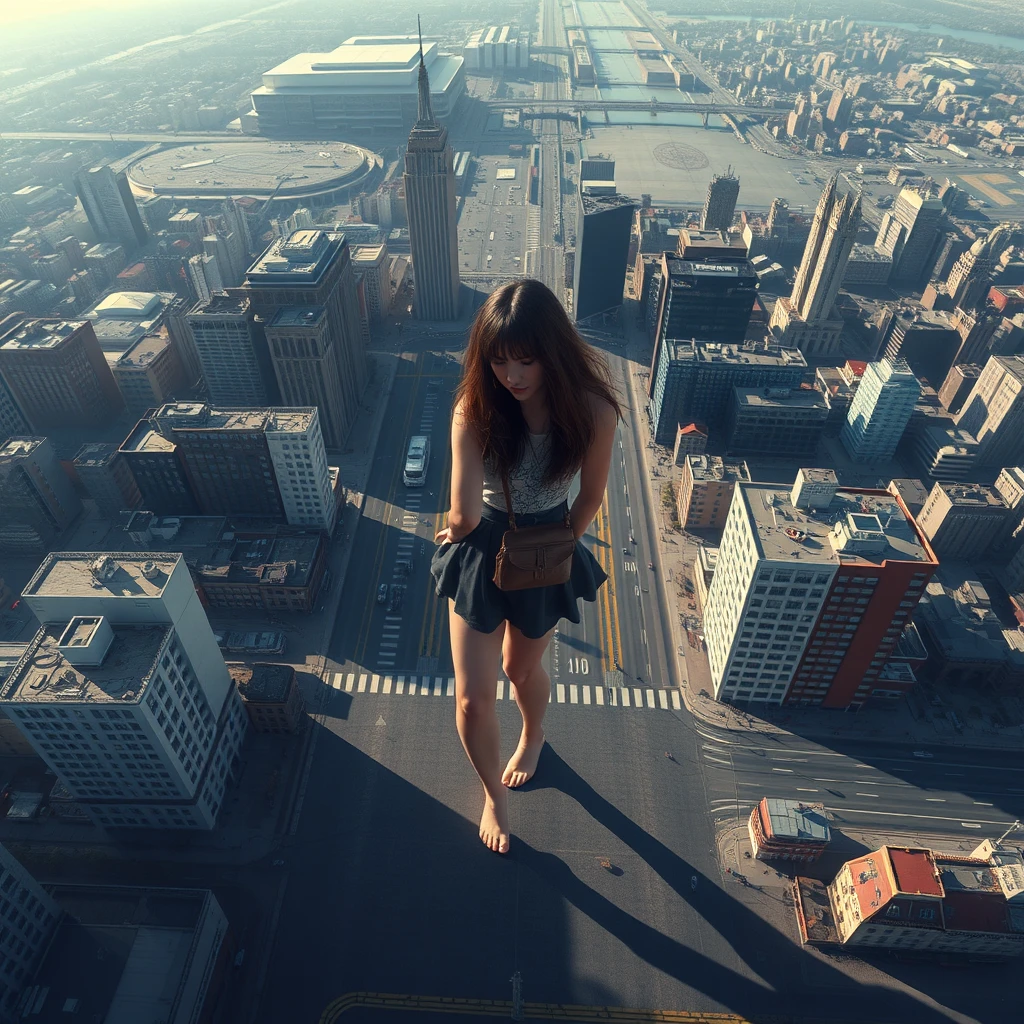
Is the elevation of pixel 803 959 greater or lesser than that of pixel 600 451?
lesser

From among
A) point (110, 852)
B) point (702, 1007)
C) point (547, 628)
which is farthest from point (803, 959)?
point (110, 852)

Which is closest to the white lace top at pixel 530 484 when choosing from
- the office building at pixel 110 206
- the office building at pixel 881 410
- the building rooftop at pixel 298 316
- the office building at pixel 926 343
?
the building rooftop at pixel 298 316

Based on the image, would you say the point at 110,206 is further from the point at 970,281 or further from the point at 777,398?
the point at 970,281

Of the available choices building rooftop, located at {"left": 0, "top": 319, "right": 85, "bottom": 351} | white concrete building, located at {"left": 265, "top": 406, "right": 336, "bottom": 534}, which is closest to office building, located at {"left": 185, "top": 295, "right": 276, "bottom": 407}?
building rooftop, located at {"left": 0, "top": 319, "right": 85, "bottom": 351}

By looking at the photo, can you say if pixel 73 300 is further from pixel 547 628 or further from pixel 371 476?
pixel 547 628

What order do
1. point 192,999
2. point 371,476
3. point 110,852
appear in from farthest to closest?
point 371,476 → point 110,852 → point 192,999

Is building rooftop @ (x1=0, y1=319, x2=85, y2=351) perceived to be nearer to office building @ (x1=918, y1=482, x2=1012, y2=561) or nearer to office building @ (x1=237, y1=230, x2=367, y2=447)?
office building @ (x1=237, y1=230, x2=367, y2=447)

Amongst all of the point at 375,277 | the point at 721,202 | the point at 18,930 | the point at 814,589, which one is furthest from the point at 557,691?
the point at 721,202
